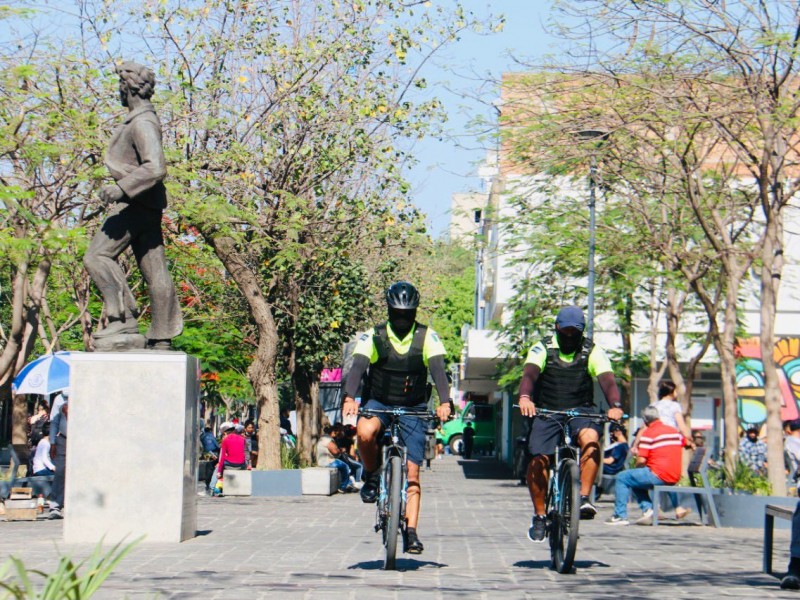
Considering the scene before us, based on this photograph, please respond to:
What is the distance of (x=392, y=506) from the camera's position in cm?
919

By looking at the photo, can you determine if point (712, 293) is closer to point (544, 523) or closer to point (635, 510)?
point (635, 510)

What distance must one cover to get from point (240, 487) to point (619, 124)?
36.1 ft

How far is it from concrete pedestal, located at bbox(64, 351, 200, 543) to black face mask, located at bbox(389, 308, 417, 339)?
9.32ft

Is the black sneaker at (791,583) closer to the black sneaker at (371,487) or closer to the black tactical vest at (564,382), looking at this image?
the black tactical vest at (564,382)

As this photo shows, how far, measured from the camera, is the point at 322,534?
14.1 meters

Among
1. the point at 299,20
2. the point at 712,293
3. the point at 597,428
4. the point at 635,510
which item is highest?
the point at 299,20

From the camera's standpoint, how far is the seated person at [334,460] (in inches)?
1078

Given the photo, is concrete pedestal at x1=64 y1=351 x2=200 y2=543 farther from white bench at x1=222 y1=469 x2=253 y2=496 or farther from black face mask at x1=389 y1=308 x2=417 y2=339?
white bench at x1=222 y1=469 x2=253 y2=496

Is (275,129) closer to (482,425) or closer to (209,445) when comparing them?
(209,445)

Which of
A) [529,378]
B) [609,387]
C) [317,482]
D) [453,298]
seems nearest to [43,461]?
[317,482]

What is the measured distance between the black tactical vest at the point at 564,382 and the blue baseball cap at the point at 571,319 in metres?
0.15

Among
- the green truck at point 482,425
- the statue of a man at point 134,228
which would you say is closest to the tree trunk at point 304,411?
the statue of a man at point 134,228

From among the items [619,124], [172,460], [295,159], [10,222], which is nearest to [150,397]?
[172,460]

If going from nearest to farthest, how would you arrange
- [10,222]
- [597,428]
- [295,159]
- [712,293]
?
[597,428] < [10,222] < [295,159] < [712,293]
